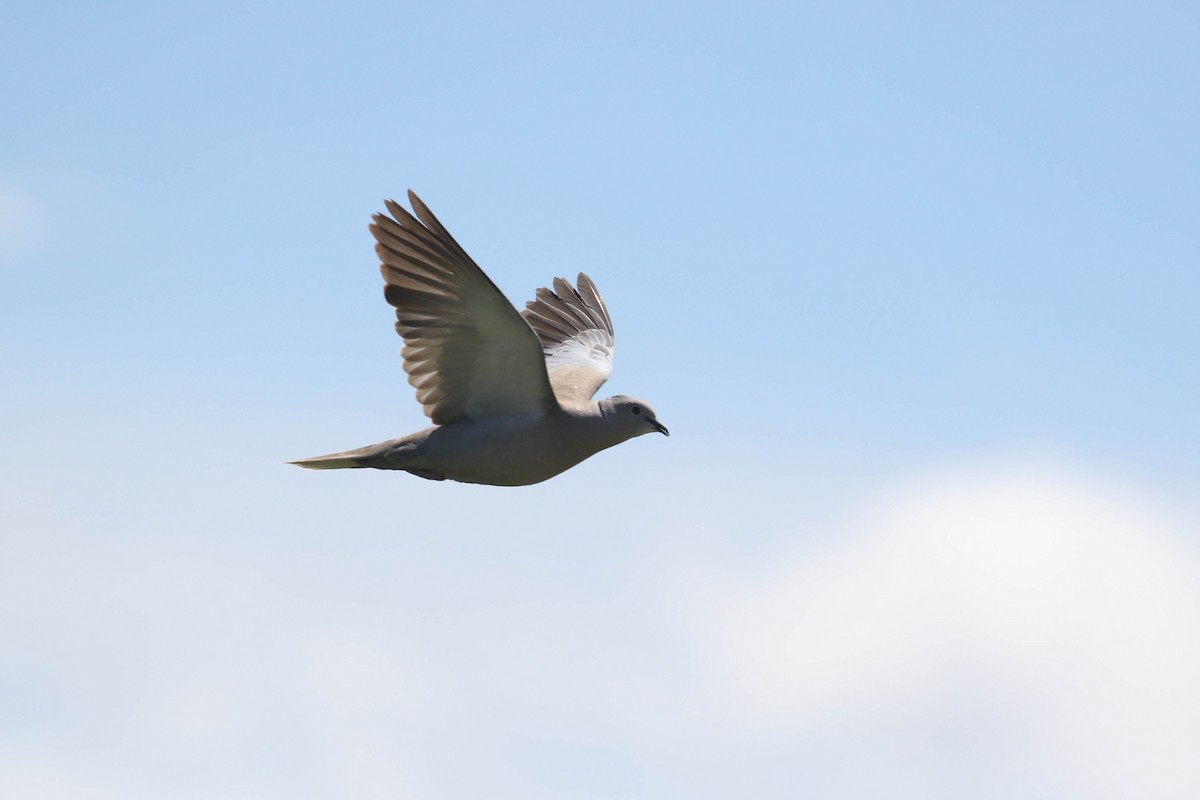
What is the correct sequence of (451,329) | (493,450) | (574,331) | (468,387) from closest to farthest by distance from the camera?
1. (451,329)
2. (493,450)
3. (468,387)
4. (574,331)

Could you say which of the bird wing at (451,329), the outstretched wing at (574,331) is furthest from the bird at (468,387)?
the outstretched wing at (574,331)

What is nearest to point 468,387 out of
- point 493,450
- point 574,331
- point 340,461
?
point 493,450

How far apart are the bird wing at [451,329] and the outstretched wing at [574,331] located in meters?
2.23

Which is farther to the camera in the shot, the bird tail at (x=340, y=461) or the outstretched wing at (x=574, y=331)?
the outstretched wing at (x=574, y=331)

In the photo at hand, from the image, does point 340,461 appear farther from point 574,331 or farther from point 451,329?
point 574,331

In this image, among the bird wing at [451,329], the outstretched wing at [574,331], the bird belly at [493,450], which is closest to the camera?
the bird wing at [451,329]

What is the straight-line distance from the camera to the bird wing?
819cm

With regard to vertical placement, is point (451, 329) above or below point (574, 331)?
below

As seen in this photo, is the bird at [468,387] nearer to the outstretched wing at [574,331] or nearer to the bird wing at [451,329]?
the bird wing at [451,329]

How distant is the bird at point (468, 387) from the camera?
8.23 meters

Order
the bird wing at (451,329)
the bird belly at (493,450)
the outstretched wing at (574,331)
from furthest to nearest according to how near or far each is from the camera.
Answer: the outstretched wing at (574,331), the bird belly at (493,450), the bird wing at (451,329)

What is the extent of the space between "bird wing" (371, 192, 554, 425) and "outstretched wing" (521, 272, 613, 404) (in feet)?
7.31

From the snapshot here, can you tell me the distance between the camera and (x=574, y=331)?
12.2 metres

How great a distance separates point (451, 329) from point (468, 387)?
454mm
